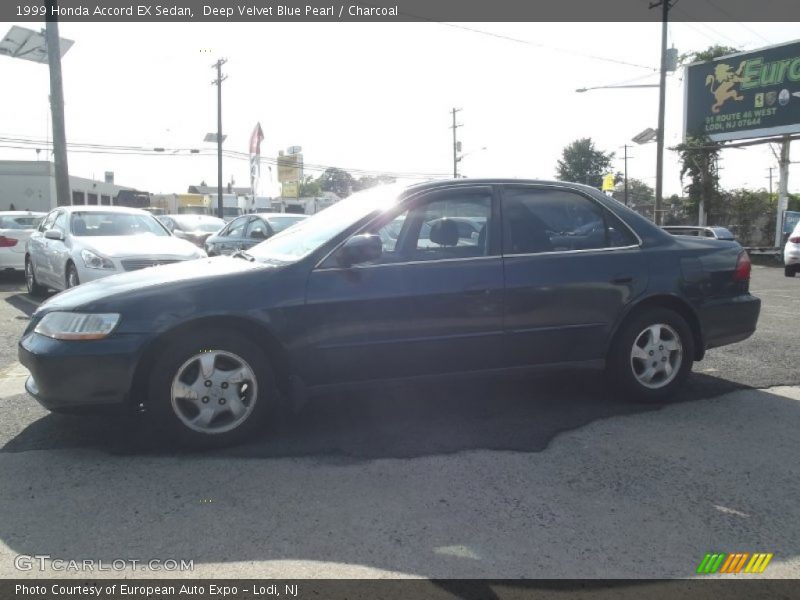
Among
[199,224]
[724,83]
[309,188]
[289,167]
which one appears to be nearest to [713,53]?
[724,83]

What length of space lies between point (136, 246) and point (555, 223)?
623 cm

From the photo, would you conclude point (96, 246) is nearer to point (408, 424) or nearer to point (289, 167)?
point (408, 424)

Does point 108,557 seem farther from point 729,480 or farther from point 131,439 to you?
point 729,480

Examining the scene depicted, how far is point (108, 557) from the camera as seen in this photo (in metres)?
2.72

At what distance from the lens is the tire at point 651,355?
4.75m

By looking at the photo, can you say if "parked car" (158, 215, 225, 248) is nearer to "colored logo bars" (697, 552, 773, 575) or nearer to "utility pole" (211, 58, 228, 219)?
"utility pole" (211, 58, 228, 219)

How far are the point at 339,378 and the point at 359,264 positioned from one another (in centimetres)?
71

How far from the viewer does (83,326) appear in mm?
3770

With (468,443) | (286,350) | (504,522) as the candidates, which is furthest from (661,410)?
(286,350)

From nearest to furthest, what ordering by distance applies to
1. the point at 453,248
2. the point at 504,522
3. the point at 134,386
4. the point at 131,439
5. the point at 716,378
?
the point at 504,522
the point at 134,386
the point at 131,439
the point at 453,248
the point at 716,378

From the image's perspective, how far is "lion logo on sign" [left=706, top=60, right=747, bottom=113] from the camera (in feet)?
82.7

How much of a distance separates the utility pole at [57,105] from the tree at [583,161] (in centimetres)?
6072

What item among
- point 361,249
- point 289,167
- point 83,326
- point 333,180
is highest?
point 333,180

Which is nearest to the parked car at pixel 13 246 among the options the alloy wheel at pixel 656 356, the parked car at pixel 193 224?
the parked car at pixel 193 224
